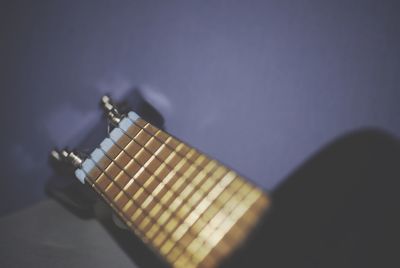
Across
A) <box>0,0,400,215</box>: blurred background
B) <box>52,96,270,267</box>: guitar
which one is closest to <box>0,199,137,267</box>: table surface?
<box>0,0,400,215</box>: blurred background

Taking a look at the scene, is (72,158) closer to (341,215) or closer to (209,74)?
(209,74)

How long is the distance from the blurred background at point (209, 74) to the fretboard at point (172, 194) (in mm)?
196

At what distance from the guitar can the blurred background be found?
185mm

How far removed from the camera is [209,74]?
2.28 ft

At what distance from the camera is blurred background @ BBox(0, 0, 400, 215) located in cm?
56

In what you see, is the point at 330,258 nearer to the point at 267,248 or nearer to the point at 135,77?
the point at 267,248

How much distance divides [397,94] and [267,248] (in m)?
0.37

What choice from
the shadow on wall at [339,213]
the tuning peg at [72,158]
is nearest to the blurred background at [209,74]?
the shadow on wall at [339,213]

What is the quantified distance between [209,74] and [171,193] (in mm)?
310

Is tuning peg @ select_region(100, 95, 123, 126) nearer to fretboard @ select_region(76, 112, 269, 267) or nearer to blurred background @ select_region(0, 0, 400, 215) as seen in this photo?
fretboard @ select_region(76, 112, 269, 267)

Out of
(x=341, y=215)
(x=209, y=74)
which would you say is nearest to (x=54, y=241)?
(x=209, y=74)

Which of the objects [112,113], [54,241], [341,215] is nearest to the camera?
[341,215]

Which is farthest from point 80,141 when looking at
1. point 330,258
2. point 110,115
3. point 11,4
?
point 330,258

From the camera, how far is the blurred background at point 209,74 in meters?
0.56
